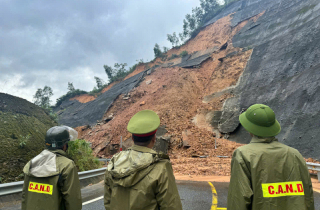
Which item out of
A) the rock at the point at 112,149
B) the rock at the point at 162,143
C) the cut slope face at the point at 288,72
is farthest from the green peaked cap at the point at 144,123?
the rock at the point at 112,149

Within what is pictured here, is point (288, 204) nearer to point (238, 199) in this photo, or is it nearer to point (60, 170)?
point (238, 199)

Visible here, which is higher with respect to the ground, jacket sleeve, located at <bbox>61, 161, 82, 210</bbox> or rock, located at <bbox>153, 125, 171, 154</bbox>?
jacket sleeve, located at <bbox>61, 161, 82, 210</bbox>

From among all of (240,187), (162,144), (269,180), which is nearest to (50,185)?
(240,187)

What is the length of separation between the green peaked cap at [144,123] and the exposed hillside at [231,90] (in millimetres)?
8179

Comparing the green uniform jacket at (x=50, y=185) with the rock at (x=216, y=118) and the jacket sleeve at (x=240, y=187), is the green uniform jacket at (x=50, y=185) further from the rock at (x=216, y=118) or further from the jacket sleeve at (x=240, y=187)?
the rock at (x=216, y=118)

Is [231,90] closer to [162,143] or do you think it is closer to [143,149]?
[162,143]

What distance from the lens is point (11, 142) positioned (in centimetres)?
718

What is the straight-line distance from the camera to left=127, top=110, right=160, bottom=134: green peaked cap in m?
1.90

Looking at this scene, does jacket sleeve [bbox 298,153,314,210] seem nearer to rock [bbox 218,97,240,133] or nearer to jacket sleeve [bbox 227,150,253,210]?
jacket sleeve [bbox 227,150,253,210]

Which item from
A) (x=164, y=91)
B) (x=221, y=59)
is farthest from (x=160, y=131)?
(x=221, y=59)

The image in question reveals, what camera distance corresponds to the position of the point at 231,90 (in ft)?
69.0

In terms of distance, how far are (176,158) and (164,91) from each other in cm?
1112

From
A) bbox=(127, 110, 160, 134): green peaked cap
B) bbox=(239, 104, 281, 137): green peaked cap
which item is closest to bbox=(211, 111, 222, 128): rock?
bbox=(239, 104, 281, 137): green peaked cap

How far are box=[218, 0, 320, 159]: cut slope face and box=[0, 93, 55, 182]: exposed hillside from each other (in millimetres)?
12102
